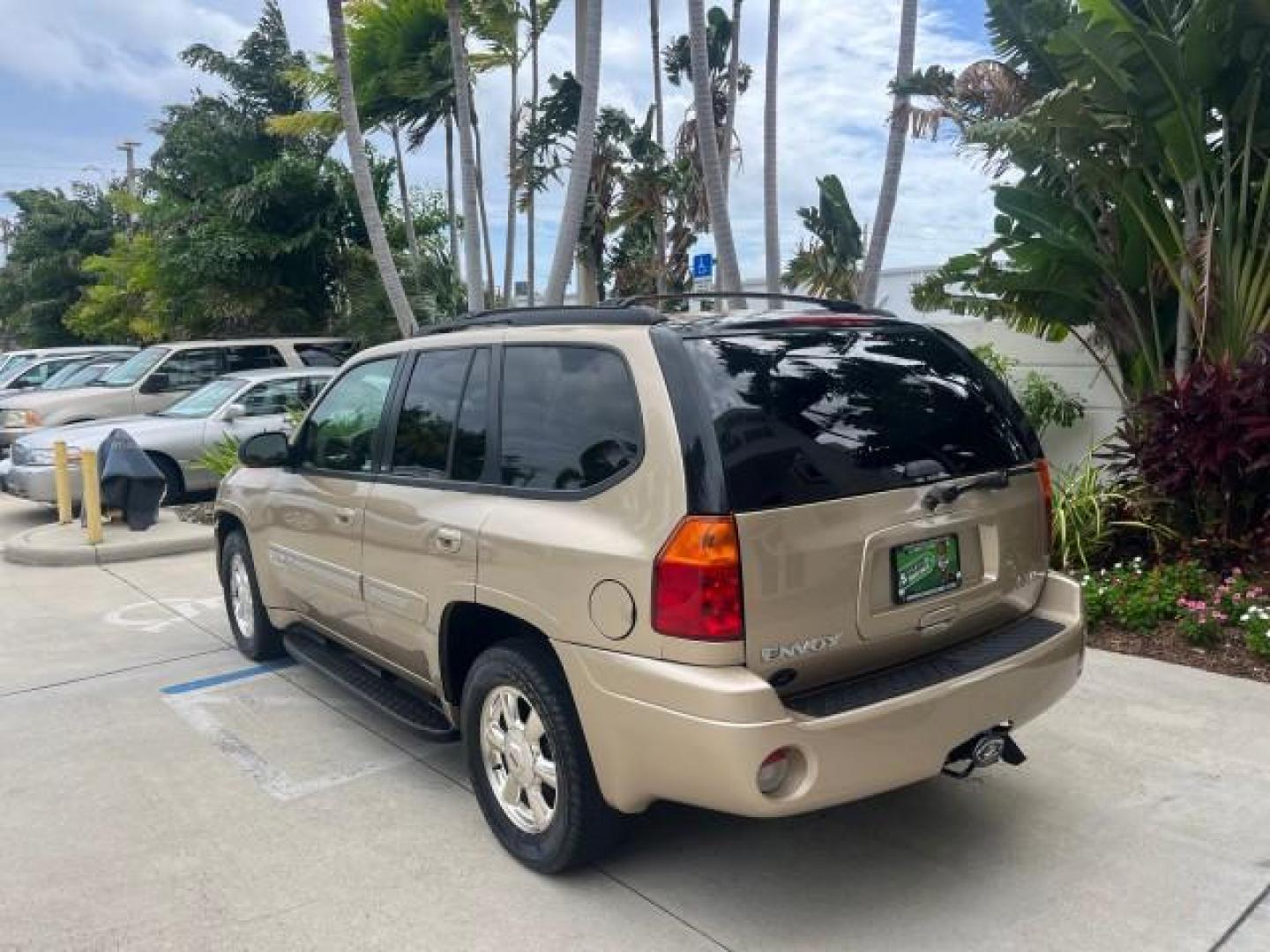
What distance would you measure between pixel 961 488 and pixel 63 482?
9.39m

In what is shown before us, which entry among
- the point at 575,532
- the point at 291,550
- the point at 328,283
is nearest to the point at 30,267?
the point at 328,283

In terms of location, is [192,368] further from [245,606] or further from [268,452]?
[268,452]

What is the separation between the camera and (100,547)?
895 cm

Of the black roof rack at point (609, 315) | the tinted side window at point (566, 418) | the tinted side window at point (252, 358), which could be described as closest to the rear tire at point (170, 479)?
the tinted side window at point (252, 358)

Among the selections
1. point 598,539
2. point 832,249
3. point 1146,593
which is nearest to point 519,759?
point 598,539

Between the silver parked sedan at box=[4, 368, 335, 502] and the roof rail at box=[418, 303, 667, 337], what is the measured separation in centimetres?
755

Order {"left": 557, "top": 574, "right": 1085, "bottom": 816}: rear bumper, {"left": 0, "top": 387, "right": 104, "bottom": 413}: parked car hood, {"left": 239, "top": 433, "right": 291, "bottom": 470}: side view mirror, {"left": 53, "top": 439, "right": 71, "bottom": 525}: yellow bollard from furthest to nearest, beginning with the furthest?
{"left": 0, "top": 387, "right": 104, "bottom": 413}: parked car hood → {"left": 53, "top": 439, "right": 71, "bottom": 525}: yellow bollard → {"left": 239, "top": 433, "right": 291, "bottom": 470}: side view mirror → {"left": 557, "top": 574, "right": 1085, "bottom": 816}: rear bumper

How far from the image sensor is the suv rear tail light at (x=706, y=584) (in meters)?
2.80

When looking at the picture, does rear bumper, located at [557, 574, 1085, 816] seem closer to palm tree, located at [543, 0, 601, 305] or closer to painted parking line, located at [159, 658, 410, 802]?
painted parking line, located at [159, 658, 410, 802]

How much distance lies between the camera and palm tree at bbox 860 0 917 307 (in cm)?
873

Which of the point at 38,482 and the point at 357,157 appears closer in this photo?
the point at 38,482

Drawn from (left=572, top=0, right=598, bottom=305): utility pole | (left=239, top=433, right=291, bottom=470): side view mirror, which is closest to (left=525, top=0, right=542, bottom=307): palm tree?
(left=572, top=0, right=598, bottom=305): utility pole

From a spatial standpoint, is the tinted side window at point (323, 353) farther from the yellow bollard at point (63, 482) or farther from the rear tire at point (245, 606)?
the rear tire at point (245, 606)

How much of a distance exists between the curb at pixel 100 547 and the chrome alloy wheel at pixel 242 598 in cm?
289
